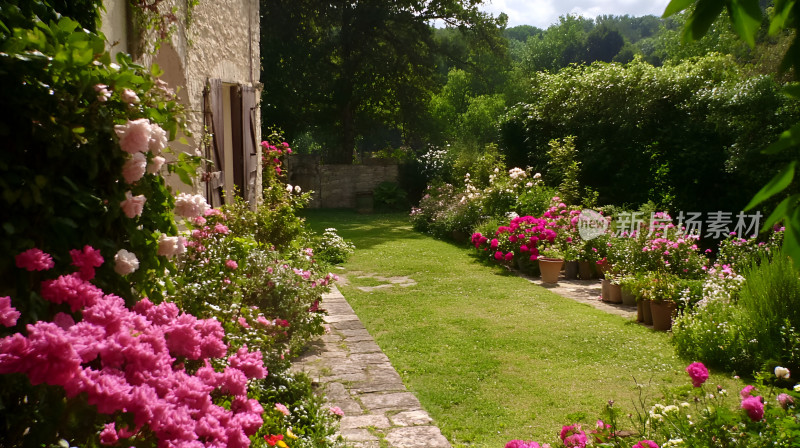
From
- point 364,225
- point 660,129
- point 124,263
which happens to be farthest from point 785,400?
point 364,225

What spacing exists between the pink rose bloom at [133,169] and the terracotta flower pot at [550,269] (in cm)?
726

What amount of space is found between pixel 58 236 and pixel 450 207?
40.5 ft

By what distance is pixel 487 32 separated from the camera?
2191 cm

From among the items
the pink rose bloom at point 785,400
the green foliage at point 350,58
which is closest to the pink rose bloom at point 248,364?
the pink rose bloom at point 785,400

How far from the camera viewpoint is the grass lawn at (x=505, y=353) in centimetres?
423

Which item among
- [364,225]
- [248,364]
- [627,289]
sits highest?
[248,364]

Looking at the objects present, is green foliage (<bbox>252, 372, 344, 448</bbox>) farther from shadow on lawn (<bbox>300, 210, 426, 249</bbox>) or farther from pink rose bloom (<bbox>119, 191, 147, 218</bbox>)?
shadow on lawn (<bbox>300, 210, 426, 249</bbox>)

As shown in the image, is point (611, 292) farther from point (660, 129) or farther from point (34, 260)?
point (34, 260)

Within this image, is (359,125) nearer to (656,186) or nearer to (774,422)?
(656,186)

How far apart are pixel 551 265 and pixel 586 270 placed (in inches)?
27.5

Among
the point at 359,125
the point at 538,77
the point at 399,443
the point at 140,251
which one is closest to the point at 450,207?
the point at 538,77

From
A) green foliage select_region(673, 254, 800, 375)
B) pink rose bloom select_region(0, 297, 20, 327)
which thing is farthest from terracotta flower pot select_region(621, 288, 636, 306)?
pink rose bloom select_region(0, 297, 20, 327)

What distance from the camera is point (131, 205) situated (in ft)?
7.65

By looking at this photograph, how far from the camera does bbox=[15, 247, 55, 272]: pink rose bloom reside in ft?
6.34
